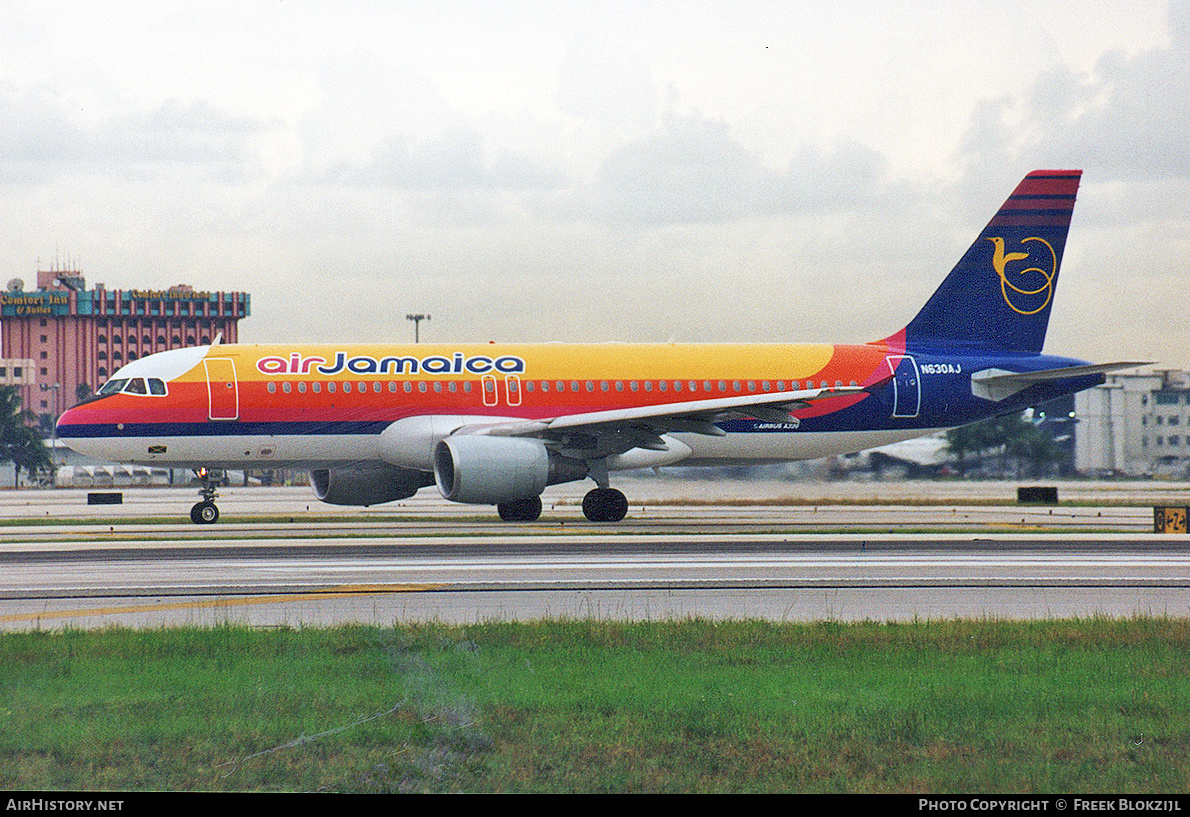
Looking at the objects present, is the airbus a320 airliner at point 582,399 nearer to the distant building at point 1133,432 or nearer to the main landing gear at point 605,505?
the main landing gear at point 605,505

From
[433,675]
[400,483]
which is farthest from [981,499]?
[433,675]

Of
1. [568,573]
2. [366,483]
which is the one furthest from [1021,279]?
[568,573]

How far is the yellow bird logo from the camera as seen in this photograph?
118ft

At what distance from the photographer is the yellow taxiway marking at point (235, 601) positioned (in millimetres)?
15023

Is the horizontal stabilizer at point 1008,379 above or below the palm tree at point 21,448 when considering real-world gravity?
above

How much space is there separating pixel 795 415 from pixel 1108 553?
38.0 feet

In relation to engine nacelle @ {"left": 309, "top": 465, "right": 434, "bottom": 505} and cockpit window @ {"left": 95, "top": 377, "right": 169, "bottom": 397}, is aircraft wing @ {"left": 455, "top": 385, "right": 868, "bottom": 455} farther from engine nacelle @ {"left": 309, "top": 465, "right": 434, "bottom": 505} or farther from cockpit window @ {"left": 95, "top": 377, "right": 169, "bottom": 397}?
cockpit window @ {"left": 95, "top": 377, "right": 169, "bottom": 397}

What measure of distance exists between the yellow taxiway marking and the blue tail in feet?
71.9

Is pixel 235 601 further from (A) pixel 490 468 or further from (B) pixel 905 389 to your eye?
(B) pixel 905 389

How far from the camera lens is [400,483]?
32.3 metres

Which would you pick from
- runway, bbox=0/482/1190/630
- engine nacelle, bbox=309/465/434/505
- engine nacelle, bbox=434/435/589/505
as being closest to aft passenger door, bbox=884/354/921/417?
runway, bbox=0/482/1190/630

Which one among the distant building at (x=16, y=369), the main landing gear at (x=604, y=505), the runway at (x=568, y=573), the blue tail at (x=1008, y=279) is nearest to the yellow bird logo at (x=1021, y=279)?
the blue tail at (x=1008, y=279)

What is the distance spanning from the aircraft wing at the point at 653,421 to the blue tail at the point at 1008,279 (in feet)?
24.4
